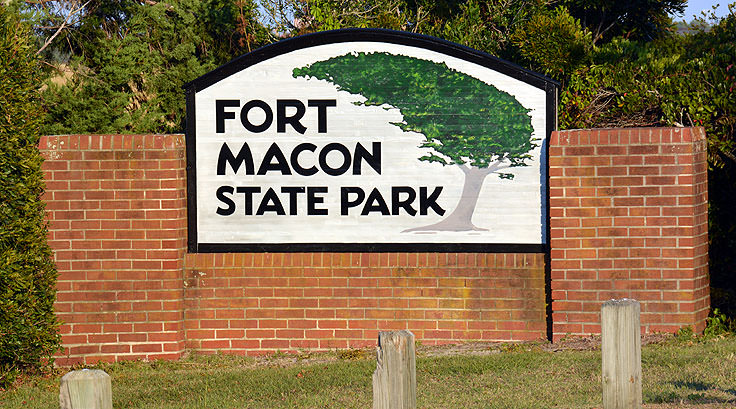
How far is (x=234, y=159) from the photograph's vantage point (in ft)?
31.3

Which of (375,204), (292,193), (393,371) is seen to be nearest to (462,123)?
(375,204)

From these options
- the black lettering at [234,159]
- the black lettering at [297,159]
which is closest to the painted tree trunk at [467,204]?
the black lettering at [297,159]

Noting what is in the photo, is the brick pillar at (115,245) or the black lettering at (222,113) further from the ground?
the black lettering at (222,113)

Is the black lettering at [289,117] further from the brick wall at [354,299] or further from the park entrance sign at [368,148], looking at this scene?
the brick wall at [354,299]

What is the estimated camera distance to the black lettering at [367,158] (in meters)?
9.43

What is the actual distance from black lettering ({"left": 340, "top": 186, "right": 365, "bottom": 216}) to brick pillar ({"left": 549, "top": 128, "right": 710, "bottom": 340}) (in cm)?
192

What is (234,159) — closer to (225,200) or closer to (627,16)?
(225,200)

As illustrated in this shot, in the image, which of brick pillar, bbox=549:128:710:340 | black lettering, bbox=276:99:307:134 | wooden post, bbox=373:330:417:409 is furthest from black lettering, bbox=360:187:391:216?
wooden post, bbox=373:330:417:409

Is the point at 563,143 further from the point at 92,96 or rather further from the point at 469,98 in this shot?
the point at 92,96

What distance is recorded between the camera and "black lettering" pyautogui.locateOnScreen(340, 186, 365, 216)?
372 inches

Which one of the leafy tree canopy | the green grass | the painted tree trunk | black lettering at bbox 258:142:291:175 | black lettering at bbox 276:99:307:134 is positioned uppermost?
the leafy tree canopy

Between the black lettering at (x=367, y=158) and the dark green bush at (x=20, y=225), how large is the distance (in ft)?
10.0

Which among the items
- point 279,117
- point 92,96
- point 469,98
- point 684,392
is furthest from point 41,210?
point 92,96

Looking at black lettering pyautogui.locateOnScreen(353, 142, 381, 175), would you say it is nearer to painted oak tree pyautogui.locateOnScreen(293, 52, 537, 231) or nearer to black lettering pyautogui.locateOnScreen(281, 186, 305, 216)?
painted oak tree pyautogui.locateOnScreen(293, 52, 537, 231)
